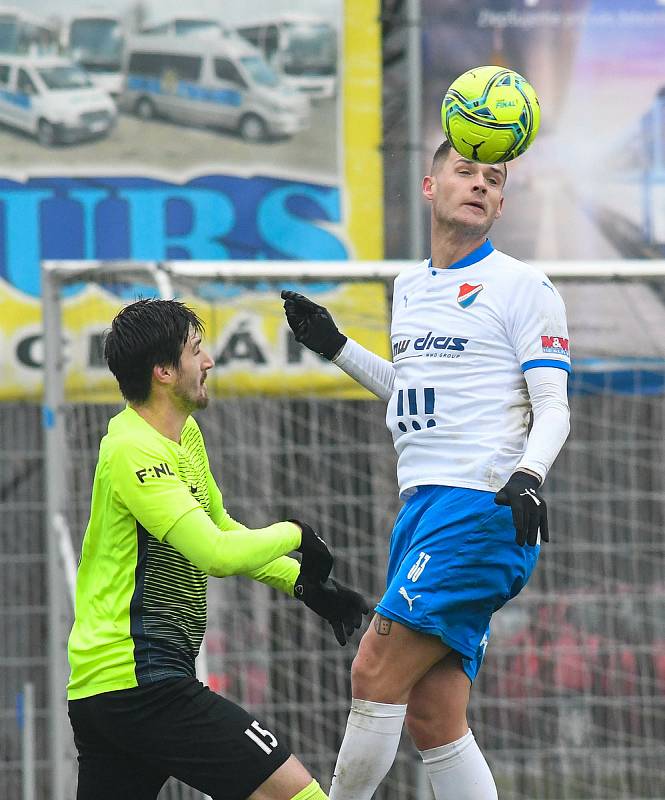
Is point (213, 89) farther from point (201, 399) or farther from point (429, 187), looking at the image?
point (201, 399)

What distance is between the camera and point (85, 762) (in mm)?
3918

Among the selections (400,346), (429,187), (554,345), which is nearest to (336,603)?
(400,346)

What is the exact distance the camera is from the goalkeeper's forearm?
3740 millimetres

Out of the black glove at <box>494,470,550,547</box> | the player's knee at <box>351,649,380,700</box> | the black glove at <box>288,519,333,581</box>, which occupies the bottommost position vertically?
the player's knee at <box>351,649,380,700</box>

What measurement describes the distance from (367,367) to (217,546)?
3.03ft

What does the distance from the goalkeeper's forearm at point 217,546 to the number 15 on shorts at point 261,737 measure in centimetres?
39

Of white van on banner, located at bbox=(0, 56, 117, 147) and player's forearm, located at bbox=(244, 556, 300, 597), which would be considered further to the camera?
white van on banner, located at bbox=(0, 56, 117, 147)

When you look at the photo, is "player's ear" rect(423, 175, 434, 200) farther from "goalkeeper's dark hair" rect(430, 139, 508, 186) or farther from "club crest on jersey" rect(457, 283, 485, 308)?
"club crest on jersey" rect(457, 283, 485, 308)

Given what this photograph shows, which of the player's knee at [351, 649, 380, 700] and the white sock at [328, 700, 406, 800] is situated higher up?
A: the player's knee at [351, 649, 380, 700]

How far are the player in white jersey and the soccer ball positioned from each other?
76 millimetres

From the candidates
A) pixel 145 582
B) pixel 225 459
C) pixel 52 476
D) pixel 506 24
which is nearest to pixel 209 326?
pixel 225 459

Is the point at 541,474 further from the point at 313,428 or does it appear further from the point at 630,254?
the point at 630,254

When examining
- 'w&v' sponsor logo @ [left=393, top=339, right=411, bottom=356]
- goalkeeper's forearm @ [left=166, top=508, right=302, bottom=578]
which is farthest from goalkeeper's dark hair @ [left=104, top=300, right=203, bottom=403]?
'w&v' sponsor logo @ [left=393, top=339, right=411, bottom=356]

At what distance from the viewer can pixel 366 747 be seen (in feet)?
13.3
